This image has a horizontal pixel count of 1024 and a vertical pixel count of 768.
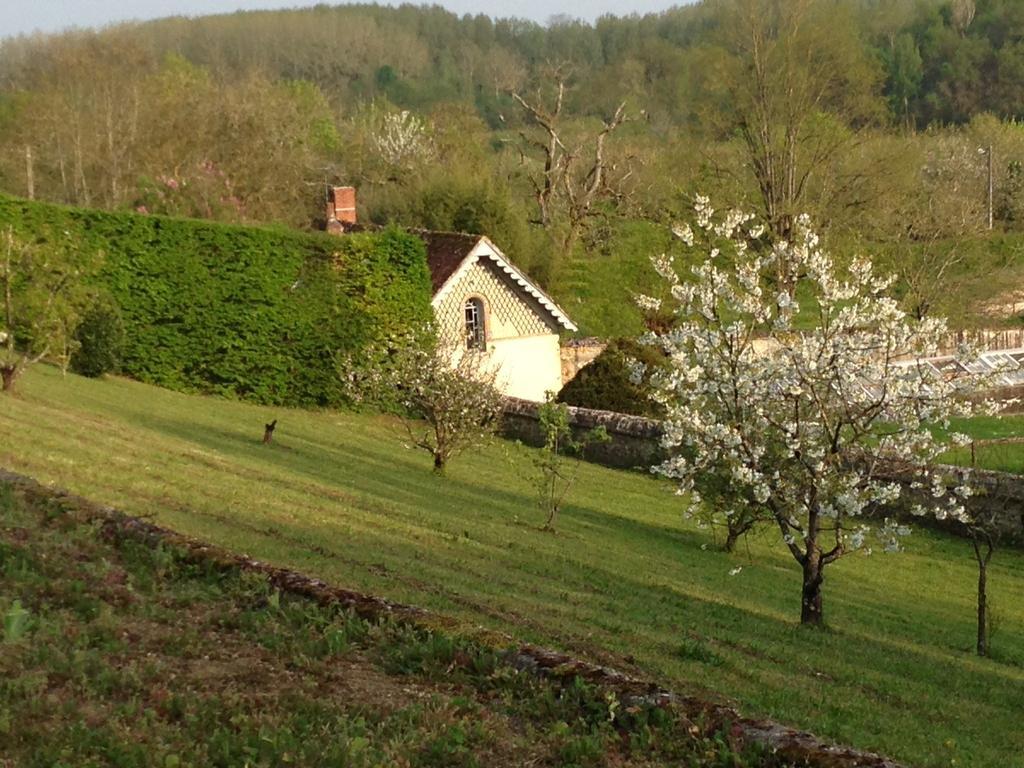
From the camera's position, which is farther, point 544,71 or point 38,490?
point 544,71

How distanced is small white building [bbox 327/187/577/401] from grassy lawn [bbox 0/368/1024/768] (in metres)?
10.9

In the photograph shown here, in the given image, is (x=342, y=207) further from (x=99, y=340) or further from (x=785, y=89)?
(x=785, y=89)

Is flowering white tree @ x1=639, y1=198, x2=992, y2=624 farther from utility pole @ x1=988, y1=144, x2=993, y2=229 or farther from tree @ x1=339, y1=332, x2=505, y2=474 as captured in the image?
utility pole @ x1=988, y1=144, x2=993, y2=229

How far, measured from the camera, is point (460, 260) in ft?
125

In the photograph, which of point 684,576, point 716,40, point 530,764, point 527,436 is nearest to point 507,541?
point 684,576

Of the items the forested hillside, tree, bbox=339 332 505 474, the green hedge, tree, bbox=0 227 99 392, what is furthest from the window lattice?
tree, bbox=0 227 99 392

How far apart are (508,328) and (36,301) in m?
17.4

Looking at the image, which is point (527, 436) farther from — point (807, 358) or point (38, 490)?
point (38, 490)

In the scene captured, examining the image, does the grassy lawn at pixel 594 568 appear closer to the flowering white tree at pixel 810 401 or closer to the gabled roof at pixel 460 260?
the flowering white tree at pixel 810 401

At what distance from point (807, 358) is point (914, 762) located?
22.9 ft

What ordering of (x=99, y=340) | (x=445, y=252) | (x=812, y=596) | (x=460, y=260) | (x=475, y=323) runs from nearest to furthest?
(x=812, y=596) < (x=99, y=340) < (x=460, y=260) < (x=445, y=252) < (x=475, y=323)

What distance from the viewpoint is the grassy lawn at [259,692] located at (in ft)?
23.0

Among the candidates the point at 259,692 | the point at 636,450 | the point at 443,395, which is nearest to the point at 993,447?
the point at 636,450

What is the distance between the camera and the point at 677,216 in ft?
182
